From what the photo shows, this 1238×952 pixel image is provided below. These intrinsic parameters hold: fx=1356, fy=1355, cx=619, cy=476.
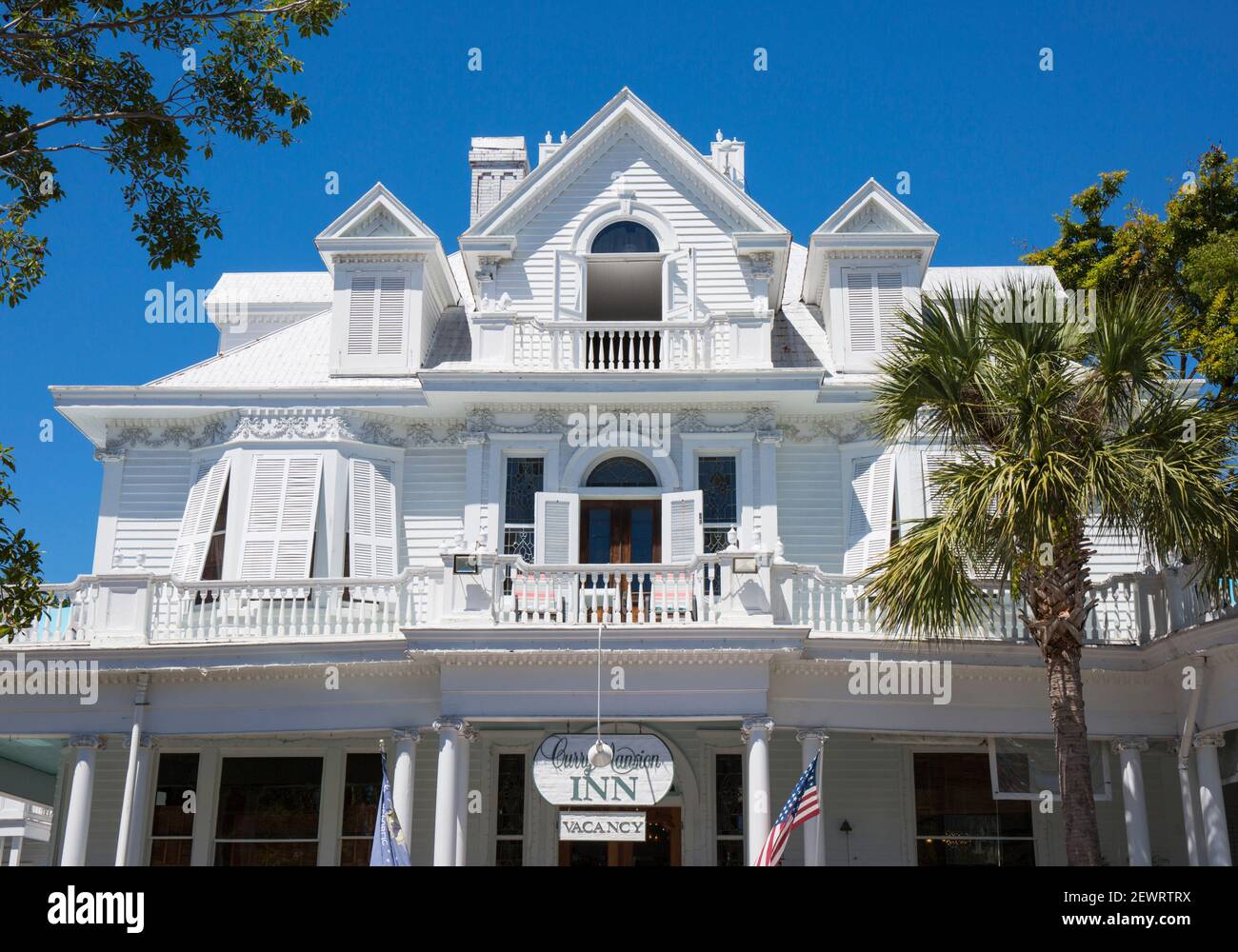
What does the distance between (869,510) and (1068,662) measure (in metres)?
6.23

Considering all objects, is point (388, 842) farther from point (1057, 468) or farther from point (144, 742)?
point (1057, 468)

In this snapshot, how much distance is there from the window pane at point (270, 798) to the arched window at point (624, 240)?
9.58m

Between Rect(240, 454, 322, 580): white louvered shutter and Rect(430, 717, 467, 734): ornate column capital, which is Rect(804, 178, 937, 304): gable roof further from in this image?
Rect(430, 717, 467, 734): ornate column capital

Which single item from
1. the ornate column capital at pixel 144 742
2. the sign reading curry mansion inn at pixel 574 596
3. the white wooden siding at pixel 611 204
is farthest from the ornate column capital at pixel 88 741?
the white wooden siding at pixel 611 204

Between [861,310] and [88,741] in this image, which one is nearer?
[88,741]

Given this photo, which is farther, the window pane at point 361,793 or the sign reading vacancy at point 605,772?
the window pane at point 361,793

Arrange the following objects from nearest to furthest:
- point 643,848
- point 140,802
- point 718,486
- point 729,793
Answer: point 140,802 → point 643,848 → point 729,793 → point 718,486

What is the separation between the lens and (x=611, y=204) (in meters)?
23.0

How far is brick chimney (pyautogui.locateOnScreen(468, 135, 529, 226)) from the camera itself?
2717cm

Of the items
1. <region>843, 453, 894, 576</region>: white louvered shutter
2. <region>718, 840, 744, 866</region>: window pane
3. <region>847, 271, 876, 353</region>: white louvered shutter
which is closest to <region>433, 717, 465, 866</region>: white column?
<region>718, 840, 744, 866</region>: window pane

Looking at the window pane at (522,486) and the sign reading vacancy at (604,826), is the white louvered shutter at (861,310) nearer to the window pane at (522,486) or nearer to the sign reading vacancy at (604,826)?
the window pane at (522,486)

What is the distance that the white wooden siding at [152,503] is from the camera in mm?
21688

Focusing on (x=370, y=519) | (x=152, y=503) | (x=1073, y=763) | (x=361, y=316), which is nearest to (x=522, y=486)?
(x=370, y=519)
